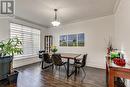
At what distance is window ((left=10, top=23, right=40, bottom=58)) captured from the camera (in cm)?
517

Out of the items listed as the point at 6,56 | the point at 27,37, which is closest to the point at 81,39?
the point at 27,37

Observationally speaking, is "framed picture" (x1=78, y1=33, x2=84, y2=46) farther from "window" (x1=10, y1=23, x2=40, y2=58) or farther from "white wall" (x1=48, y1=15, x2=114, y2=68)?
"window" (x1=10, y1=23, x2=40, y2=58)

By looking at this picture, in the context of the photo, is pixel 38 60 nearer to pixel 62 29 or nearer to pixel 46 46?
pixel 46 46

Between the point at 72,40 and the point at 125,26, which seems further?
the point at 72,40

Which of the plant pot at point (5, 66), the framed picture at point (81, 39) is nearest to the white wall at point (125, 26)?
the framed picture at point (81, 39)

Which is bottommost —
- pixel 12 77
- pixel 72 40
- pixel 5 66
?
pixel 12 77

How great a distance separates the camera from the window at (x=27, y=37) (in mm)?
5168

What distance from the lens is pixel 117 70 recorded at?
1778 mm

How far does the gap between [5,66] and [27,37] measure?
293 centimetres

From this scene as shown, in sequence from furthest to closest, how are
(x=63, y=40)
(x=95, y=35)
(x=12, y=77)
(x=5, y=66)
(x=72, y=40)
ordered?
(x=63, y=40) < (x=72, y=40) < (x=95, y=35) < (x=5, y=66) < (x=12, y=77)

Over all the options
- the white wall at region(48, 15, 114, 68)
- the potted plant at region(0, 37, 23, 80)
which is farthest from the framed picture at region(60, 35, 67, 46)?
the potted plant at region(0, 37, 23, 80)

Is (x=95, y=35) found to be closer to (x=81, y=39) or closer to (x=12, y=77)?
(x=81, y=39)

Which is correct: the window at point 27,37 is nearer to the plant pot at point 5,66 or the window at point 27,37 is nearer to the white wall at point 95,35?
the plant pot at point 5,66

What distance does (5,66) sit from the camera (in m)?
3.28
